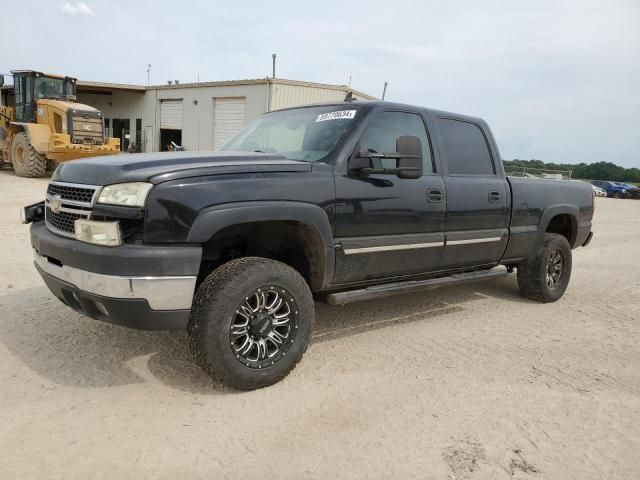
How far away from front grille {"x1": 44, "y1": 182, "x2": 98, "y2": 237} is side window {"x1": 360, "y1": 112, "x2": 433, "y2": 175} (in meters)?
1.95

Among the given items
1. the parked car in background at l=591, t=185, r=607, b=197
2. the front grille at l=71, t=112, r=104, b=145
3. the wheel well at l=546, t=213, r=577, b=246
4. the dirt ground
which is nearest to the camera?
the dirt ground

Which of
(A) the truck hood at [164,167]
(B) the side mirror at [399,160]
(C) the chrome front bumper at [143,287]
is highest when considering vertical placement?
(B) the side mirror at [399,160]

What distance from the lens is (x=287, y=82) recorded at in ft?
68.2

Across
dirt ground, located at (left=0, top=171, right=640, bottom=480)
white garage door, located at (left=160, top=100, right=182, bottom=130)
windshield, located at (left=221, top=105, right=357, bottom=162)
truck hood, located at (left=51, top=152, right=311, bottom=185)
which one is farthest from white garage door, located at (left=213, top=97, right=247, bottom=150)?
truck hood, located at (left=51, top=152, right=311, bottom=185)

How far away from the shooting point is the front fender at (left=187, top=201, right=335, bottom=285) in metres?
3.01

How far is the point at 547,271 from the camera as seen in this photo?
229 inches

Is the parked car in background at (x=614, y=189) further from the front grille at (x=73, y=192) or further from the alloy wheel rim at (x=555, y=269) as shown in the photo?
the front grille at (x=73, y=192)

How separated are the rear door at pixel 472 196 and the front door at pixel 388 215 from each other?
185 mm

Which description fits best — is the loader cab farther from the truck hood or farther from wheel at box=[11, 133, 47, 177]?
the truck hood

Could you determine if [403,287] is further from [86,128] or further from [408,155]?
[86,128]

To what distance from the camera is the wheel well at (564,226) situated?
20.1 feet

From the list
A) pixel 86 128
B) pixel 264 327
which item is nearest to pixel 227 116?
pixel 86 128

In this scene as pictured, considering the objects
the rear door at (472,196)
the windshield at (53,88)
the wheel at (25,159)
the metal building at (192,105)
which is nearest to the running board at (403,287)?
the rear door at (472,196)

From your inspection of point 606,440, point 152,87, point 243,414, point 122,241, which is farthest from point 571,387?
point 152,87
